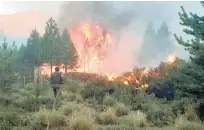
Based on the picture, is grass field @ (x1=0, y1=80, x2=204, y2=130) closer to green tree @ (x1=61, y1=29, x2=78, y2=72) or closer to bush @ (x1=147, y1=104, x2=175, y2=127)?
bush @ (x1=147, y1=104, x2=175, y2=127)

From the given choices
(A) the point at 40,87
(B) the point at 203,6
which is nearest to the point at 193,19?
(B) the point at 203,6

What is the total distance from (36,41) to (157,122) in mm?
55637

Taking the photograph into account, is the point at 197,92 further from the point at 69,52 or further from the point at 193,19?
the point at 69,52

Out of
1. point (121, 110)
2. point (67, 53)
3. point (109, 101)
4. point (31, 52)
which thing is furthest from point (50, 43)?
point (121, 110)

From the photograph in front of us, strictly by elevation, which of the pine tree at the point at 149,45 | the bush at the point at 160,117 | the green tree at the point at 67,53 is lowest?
the bush at the point at 160,117

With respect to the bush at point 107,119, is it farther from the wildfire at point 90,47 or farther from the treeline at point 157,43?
the treeline at point 157,43

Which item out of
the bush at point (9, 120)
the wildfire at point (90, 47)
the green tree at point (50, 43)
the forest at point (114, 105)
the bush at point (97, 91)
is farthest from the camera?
the wildfire at point (90, 47)

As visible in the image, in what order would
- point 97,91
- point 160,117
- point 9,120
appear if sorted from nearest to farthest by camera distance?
point 9,120 → point 160,117 → point 97,91

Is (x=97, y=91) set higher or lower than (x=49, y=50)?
lower

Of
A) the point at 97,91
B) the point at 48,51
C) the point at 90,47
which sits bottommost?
the point at 97,91

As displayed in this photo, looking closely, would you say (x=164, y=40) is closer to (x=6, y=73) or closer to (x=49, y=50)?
(x=49, y=50)

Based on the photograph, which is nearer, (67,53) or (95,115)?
(95,115)

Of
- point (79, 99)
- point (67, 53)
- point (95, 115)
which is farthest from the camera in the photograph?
point (67, 53)

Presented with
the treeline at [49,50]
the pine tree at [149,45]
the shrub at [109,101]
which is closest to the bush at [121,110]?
the shrub at [109,101]
